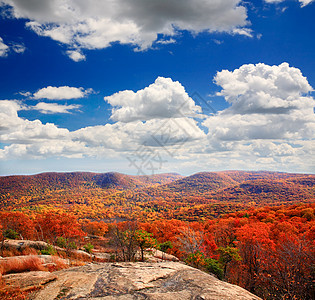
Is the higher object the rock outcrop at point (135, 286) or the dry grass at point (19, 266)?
the rock outcrop at point (135, 286)

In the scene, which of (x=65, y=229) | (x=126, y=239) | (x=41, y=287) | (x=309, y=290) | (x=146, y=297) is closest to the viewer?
(x=146, y=297)

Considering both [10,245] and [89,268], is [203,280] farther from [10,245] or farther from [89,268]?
[10,245]

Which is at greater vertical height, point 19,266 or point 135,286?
point 135,286

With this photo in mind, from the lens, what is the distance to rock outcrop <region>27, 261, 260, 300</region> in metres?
6.60

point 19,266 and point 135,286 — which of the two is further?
point 19,266

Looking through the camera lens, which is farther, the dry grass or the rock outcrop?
the dry grass

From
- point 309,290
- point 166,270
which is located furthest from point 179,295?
point 309,290

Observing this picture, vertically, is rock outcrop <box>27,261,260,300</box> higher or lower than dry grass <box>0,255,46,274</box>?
higher

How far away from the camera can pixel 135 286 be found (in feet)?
23.9

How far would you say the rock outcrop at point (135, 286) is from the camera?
21.7ft

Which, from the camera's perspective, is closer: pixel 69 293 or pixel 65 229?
pixel 69 293

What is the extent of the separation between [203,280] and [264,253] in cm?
2212

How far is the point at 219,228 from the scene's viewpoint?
58531 mm

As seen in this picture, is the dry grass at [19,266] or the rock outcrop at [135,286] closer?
the rock outcrop at [135,286]
